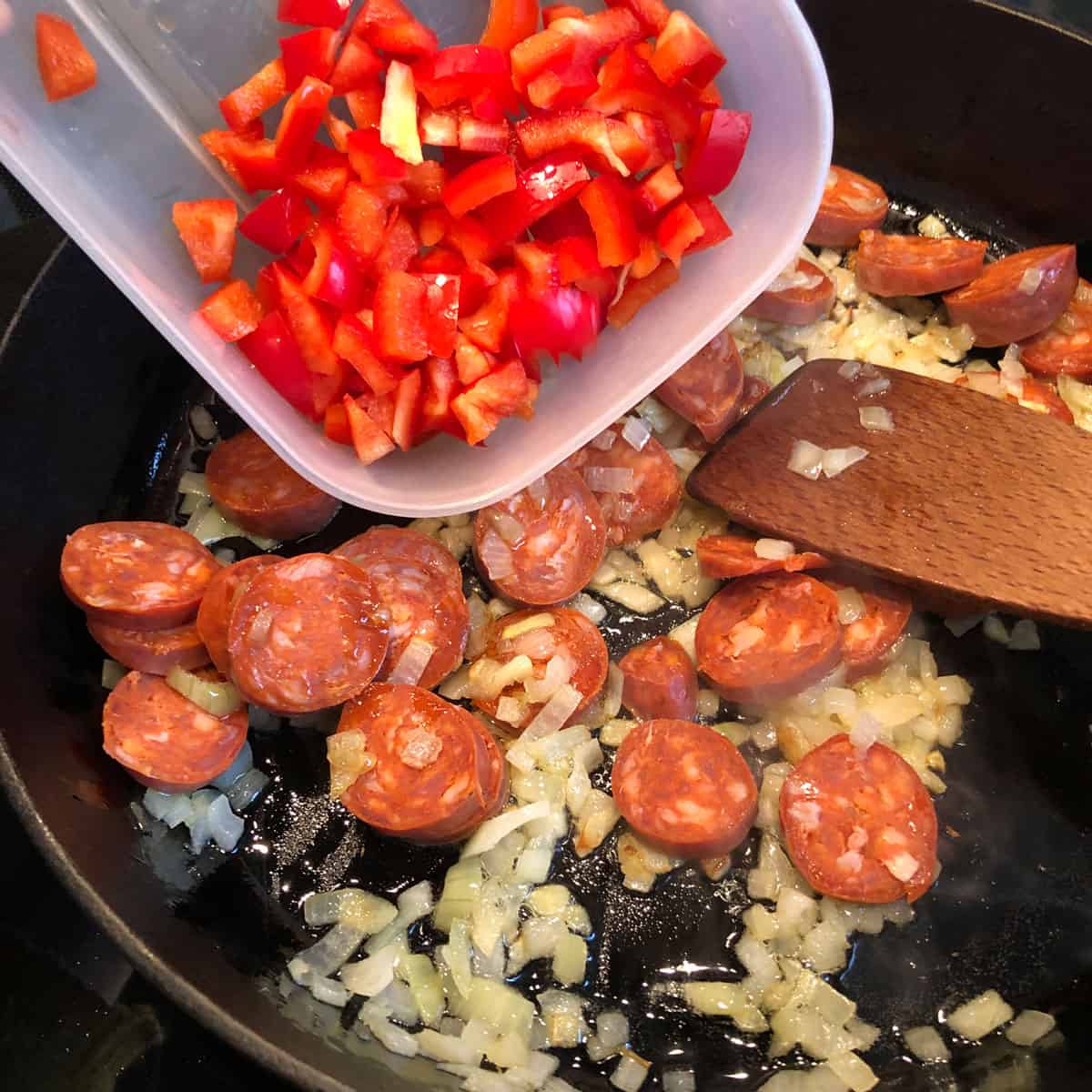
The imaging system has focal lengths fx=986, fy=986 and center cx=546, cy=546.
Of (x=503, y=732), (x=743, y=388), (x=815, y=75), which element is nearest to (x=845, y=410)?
(x=743, y=388)

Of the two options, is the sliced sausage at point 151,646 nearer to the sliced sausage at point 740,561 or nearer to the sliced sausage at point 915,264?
the sliced sausage at point 740,561

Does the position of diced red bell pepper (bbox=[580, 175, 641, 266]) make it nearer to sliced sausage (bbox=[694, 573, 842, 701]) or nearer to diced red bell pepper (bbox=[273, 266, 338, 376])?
diced red bell pepper (bbox=[273, 266, 338, 376])

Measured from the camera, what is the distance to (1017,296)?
83.1 inches

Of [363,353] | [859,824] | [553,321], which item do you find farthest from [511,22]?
[859,824]

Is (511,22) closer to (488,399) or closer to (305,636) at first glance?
(488,399)

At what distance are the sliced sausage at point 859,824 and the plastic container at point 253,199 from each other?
756mm

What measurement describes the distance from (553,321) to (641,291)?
0.68 ft

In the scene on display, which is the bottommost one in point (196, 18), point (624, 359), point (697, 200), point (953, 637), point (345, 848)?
point (953, 637)

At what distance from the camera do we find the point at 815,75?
182 centimetres

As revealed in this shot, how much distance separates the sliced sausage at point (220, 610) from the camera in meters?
1.78

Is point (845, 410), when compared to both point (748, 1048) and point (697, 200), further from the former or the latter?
point (748, 1048)

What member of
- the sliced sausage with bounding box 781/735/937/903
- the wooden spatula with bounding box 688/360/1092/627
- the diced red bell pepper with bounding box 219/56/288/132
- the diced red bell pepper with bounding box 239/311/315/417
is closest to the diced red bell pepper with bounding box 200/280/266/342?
the diced red bell pepper with bounding box 239/311/315/417

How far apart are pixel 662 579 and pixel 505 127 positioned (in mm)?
921

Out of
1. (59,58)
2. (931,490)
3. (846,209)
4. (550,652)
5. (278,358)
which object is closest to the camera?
(59,58)
